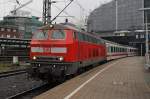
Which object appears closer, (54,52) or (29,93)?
(29,93)

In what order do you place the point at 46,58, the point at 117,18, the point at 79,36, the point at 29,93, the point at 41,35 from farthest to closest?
the point at 117,18 → the point at 79,36 → the point at 41,35 → the point at 46,58 → the point at 29,93

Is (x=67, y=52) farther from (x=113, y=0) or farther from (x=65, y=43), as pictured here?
(x=113, y=0)

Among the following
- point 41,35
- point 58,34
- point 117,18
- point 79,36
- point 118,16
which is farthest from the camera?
point 117,18

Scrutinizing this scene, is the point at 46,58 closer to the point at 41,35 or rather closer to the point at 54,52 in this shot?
the point at 54,52

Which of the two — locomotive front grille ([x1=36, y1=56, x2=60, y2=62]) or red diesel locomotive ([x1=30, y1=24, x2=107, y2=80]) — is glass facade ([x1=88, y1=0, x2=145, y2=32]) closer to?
red diesel locomotive ([x1=30, y1=24, x2=107, y2=80])

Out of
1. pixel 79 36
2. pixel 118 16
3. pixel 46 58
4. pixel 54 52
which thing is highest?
pixel 118 16

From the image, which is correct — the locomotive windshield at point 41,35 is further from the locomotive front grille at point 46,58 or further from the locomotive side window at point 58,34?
the locomotive front grille at point 46,58

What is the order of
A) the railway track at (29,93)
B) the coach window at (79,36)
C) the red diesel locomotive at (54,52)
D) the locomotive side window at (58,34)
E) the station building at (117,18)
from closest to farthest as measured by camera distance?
the railway track at (29,93)
the red diesel locomotive at (54,52)
the locomotive side window at (58,34)
the coach window at (79,36)
the station building at (117,18)

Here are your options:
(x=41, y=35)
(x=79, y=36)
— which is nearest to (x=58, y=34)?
(x=41, y=35)

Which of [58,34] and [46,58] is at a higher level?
[58,34]

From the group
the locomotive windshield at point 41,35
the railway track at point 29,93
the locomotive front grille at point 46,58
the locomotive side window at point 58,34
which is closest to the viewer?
the railway track at point 29,93

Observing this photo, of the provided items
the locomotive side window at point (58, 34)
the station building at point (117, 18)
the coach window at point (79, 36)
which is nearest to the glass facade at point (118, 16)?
the station building at point (117, 18)

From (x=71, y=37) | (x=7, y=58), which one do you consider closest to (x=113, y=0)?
(x=7, y=58)

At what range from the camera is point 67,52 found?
650 inches
